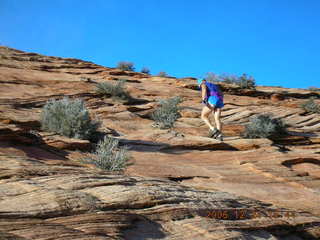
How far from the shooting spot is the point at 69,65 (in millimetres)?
23266

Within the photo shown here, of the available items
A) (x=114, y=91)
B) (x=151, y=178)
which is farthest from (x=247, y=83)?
(x=151, y=178)

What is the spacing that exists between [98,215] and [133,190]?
797mm

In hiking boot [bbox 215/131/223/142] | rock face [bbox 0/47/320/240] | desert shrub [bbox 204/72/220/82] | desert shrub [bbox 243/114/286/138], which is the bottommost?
rock face [bbox 0/47/320/240]

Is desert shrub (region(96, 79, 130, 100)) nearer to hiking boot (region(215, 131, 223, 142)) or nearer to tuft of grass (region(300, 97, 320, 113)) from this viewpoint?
hiking boot (region(215, 131, 223, 142))

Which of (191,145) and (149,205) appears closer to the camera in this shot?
(149,205)

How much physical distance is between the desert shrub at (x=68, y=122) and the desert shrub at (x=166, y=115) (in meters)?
3.01

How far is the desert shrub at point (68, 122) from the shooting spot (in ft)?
31.1

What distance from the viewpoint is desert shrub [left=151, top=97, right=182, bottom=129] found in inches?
498

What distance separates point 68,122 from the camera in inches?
376

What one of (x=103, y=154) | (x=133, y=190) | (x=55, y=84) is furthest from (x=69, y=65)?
(x=133, y=190)

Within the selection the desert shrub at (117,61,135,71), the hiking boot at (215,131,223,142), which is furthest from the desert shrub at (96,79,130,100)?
the desert shrub at (117,61,135,71)

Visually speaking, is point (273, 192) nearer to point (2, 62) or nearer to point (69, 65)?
point (2, 62)
